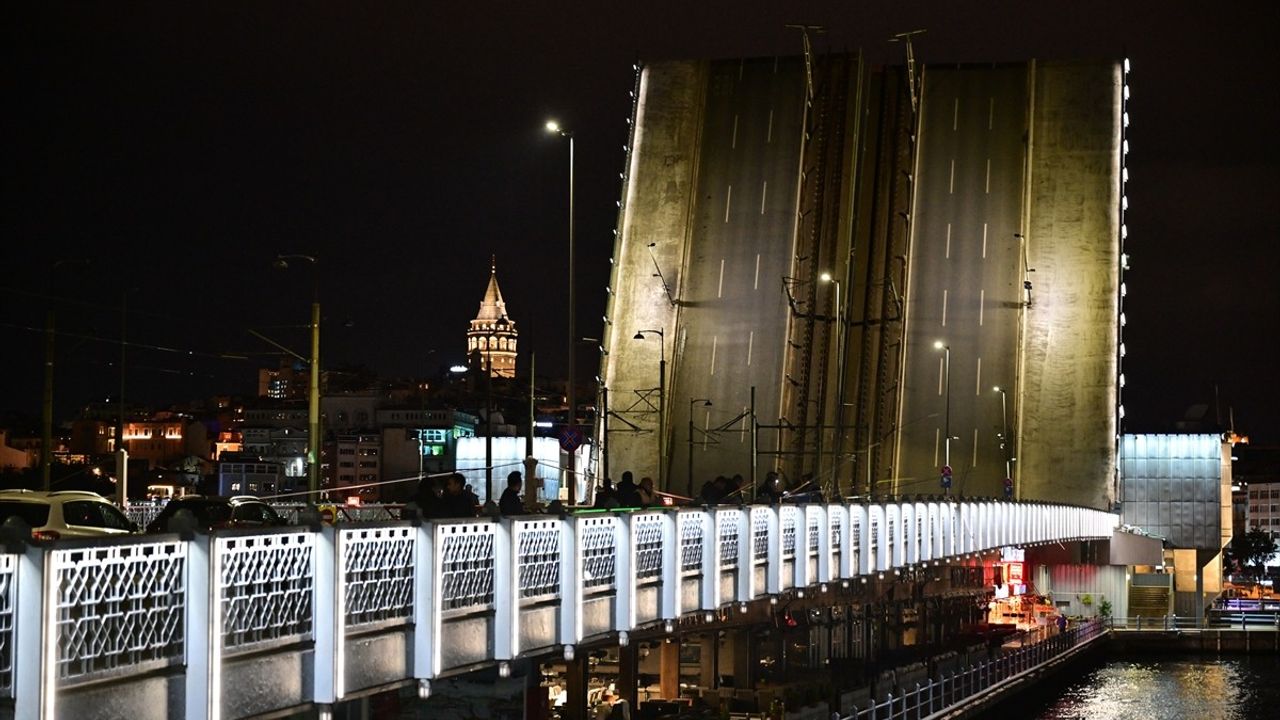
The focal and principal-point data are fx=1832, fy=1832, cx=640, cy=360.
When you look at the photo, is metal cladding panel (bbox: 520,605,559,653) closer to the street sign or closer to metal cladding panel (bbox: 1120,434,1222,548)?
the street sign

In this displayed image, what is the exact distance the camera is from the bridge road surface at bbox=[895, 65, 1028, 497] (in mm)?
43062

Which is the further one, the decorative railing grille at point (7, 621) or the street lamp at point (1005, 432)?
the street lamp at point (1005, 432)

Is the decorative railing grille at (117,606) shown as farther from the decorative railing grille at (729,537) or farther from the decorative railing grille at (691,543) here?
the decorative railing grille at (729,537)

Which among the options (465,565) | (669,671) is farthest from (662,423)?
(465,565)

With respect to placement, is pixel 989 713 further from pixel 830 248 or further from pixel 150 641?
pixel 150 641

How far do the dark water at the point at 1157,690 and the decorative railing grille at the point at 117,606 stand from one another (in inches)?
1207

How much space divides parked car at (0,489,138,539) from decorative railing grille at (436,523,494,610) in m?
5.79

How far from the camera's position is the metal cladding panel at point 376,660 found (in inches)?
374

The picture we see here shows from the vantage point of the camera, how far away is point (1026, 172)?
43.1 m

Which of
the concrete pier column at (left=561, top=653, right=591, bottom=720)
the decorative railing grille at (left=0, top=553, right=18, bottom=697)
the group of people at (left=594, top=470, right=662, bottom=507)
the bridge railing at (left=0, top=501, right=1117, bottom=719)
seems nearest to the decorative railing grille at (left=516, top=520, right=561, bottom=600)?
the bridge railing at (left=0, top=501, right=1117, bottom=719)

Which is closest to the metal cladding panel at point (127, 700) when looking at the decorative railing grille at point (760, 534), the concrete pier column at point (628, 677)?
the decorative railing grille at point (760, 534)

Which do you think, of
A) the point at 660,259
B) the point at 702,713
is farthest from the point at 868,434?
the point at 702,713

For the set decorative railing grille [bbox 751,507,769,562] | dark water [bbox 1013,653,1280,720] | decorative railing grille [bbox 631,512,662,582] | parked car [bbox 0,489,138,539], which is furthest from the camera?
dark water [bbox 1013,653,1280,720]

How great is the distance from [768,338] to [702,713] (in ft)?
48.9
